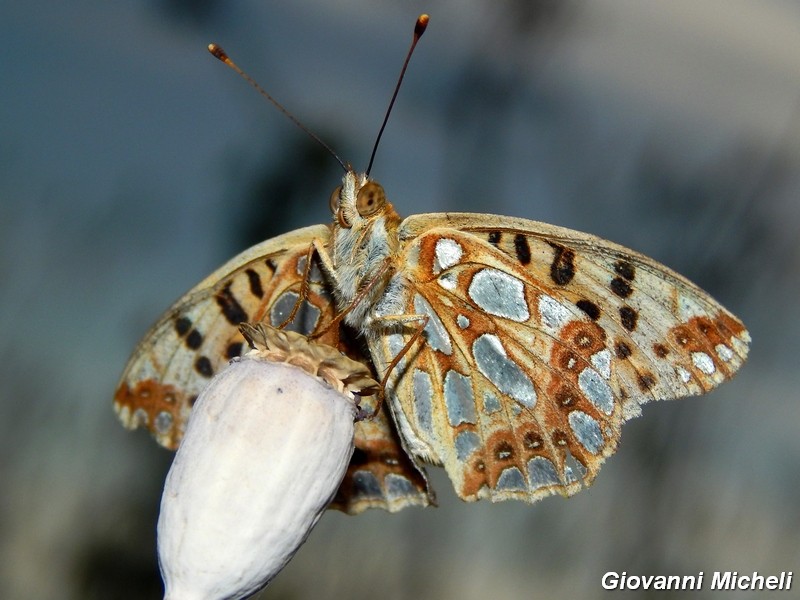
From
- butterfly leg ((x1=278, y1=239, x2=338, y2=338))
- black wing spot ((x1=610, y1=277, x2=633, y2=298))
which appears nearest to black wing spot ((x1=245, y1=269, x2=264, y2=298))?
butterfly leg ((x1=278, y1=239, x2=338, y2=338))

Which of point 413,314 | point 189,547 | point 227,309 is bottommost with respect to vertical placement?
point 189,547

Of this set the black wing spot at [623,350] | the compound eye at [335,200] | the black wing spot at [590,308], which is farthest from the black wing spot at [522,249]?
the compound eye at [335,200]

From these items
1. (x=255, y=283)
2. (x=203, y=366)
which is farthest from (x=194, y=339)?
(x=255, y=283)

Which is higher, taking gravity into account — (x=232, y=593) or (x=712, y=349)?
(x=712, y=349)

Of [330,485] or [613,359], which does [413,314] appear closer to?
[613,359]

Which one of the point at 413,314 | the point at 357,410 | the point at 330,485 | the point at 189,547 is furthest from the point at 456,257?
the point at 189,547

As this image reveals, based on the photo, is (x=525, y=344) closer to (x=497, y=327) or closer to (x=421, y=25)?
(x=497, y=327)

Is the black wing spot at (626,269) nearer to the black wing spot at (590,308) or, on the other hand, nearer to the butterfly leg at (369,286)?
the black wing spot at (590,308)
